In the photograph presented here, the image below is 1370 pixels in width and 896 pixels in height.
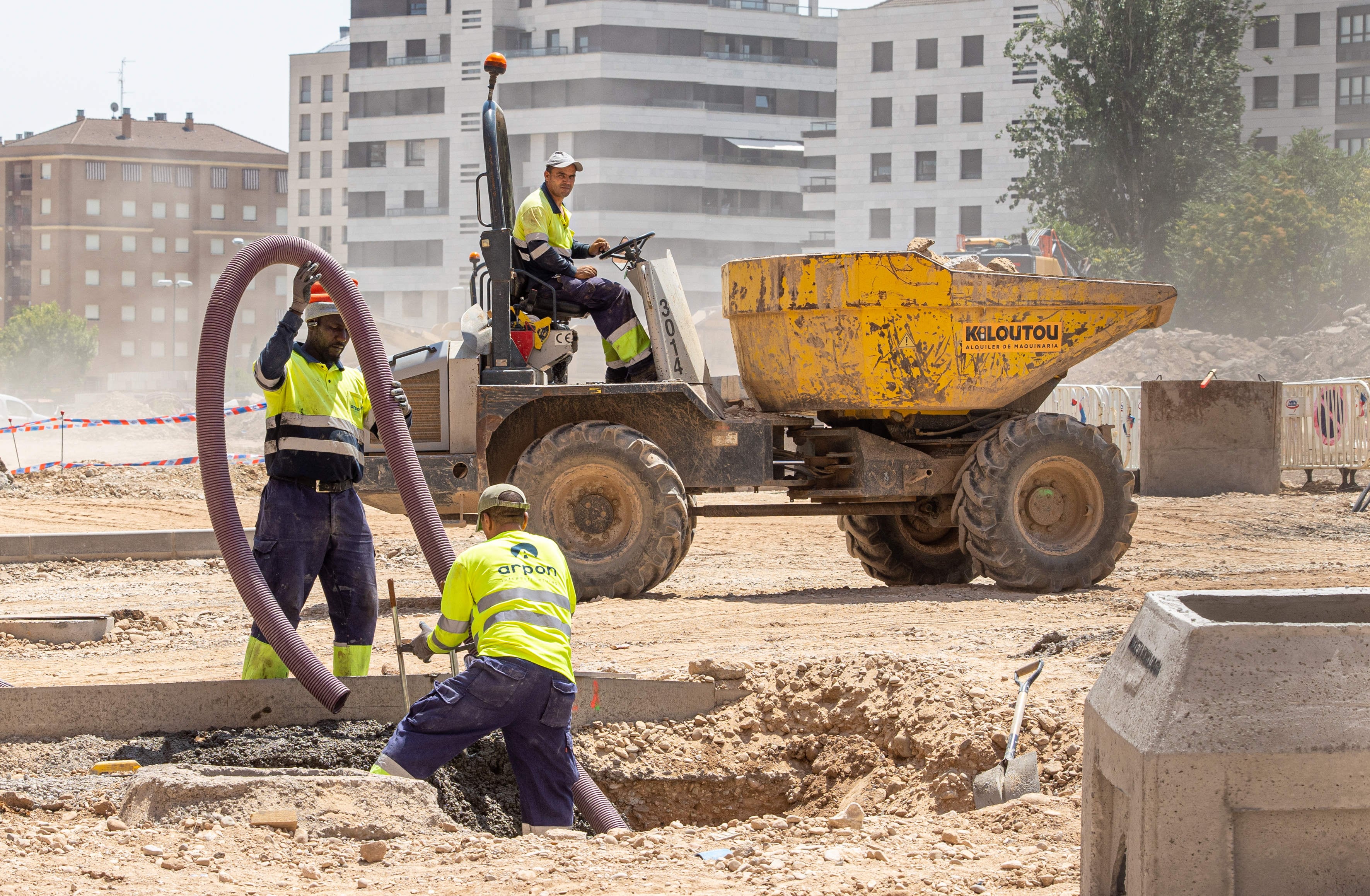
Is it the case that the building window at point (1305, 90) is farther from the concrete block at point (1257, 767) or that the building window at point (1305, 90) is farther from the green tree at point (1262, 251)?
the concrete block at point (1257, 767)

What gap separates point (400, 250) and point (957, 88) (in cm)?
3066

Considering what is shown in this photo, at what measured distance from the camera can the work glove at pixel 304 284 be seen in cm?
601

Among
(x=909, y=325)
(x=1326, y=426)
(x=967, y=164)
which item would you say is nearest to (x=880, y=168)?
(x=967, y=164)

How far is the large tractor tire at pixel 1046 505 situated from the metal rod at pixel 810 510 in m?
0.62

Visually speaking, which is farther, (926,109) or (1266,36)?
(1266,36)

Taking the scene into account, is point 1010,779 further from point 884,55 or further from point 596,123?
point 596,123

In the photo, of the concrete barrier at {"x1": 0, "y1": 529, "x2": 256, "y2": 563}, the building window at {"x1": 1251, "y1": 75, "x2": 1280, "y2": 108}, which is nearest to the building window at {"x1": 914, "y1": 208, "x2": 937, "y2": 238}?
the building window at {"x1": 1251, "y1": 75, "x2": 1280, "y2": 108}

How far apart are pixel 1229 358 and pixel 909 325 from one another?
31.8 meters

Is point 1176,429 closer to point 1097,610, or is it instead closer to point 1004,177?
point 1097,610

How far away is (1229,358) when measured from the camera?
38.2 meters

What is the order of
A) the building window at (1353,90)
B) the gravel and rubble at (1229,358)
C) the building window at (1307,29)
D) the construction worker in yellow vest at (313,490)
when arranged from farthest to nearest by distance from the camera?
1. the building window at (1353,90)
2. the building window at (1307,29)
3. the gravel and rubble at (1229,358)
4. the construction worker in yellow vest at (313,490)

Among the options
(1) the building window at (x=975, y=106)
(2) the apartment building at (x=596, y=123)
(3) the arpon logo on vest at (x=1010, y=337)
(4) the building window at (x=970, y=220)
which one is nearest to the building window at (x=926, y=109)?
(1) the building window at (x=975, y=106)

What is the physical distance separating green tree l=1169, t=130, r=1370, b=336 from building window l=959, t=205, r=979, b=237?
13979mm

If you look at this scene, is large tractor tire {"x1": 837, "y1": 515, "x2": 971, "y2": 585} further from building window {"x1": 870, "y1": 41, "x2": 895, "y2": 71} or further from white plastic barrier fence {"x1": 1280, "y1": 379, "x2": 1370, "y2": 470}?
building window {"x1": 870, "y1": 41, "x2": 895, "y2": 71}
